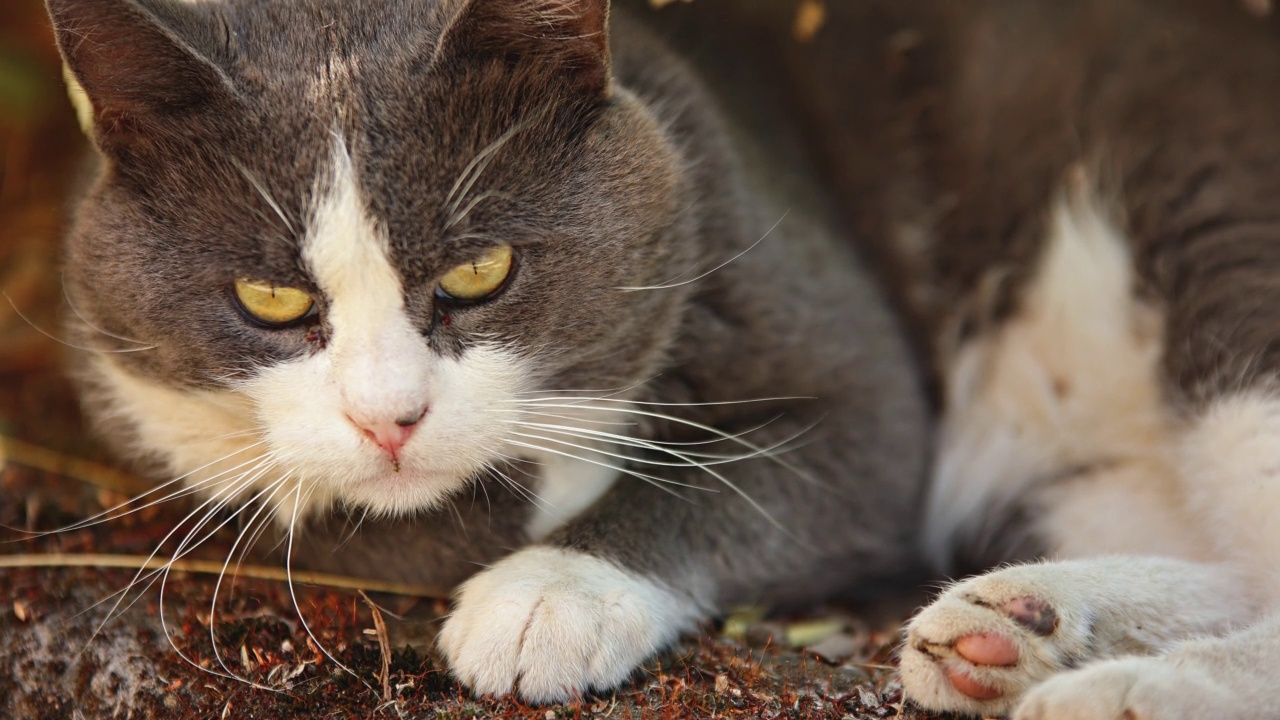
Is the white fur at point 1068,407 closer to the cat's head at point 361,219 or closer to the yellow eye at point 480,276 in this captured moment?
the cat's head at point 361,219

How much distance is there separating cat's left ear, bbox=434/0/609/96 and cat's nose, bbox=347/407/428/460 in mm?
599

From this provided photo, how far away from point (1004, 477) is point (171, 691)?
6.35ft

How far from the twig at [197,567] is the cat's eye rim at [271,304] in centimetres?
62

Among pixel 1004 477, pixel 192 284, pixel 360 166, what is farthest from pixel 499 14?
pixel 1004 477

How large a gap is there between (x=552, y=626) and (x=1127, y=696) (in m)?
0.88

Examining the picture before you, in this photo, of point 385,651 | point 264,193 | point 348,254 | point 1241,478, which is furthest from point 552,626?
point 1241,478

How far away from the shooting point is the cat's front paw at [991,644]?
1727 millimetres

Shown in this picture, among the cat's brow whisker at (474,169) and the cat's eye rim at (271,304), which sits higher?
the cat's brow whisker at (474,169)

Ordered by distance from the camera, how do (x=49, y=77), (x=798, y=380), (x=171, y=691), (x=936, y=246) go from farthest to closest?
(x=49, y=77), (x=936, y=246), (x=798, y=380), (x=171, y=691)

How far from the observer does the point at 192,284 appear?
1.79 metres

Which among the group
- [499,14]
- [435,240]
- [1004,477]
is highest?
A: [499,14]

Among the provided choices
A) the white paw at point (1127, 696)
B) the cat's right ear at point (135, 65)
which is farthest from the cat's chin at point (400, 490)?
the white paw at point (1127, 696)

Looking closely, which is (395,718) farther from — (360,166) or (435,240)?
(360,166)

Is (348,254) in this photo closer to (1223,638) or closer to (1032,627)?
(1032,627)
